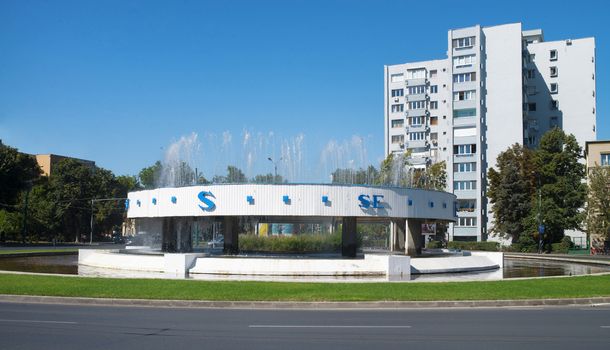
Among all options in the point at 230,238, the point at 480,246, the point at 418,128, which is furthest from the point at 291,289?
the point at 418,128

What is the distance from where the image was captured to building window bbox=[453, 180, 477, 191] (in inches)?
3359

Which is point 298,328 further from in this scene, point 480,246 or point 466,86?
point 466,86

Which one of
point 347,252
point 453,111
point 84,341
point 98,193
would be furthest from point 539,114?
point 84,341

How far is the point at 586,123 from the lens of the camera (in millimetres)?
89312

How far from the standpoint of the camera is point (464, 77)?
285 feet

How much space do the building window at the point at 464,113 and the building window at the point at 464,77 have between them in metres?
4.22

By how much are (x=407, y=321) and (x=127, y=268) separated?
21644 millimetres

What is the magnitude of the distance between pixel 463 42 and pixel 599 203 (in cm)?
3424

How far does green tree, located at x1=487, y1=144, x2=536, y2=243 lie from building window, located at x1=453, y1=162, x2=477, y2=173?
13.4 m

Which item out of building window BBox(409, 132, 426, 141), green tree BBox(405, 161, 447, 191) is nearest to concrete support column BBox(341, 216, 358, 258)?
green tree BBox(405, 161, 447, 191)

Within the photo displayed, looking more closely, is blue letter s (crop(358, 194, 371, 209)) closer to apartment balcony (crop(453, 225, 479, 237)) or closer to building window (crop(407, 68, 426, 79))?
apartment balcony (crop(453, 225, 479, 237))

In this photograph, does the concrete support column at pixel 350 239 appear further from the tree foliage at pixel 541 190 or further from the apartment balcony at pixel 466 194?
the apartment balcony at pixel 466 194

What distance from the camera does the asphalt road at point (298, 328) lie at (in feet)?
35.7

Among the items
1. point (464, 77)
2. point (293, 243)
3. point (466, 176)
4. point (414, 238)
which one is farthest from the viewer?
point (464, 77)
